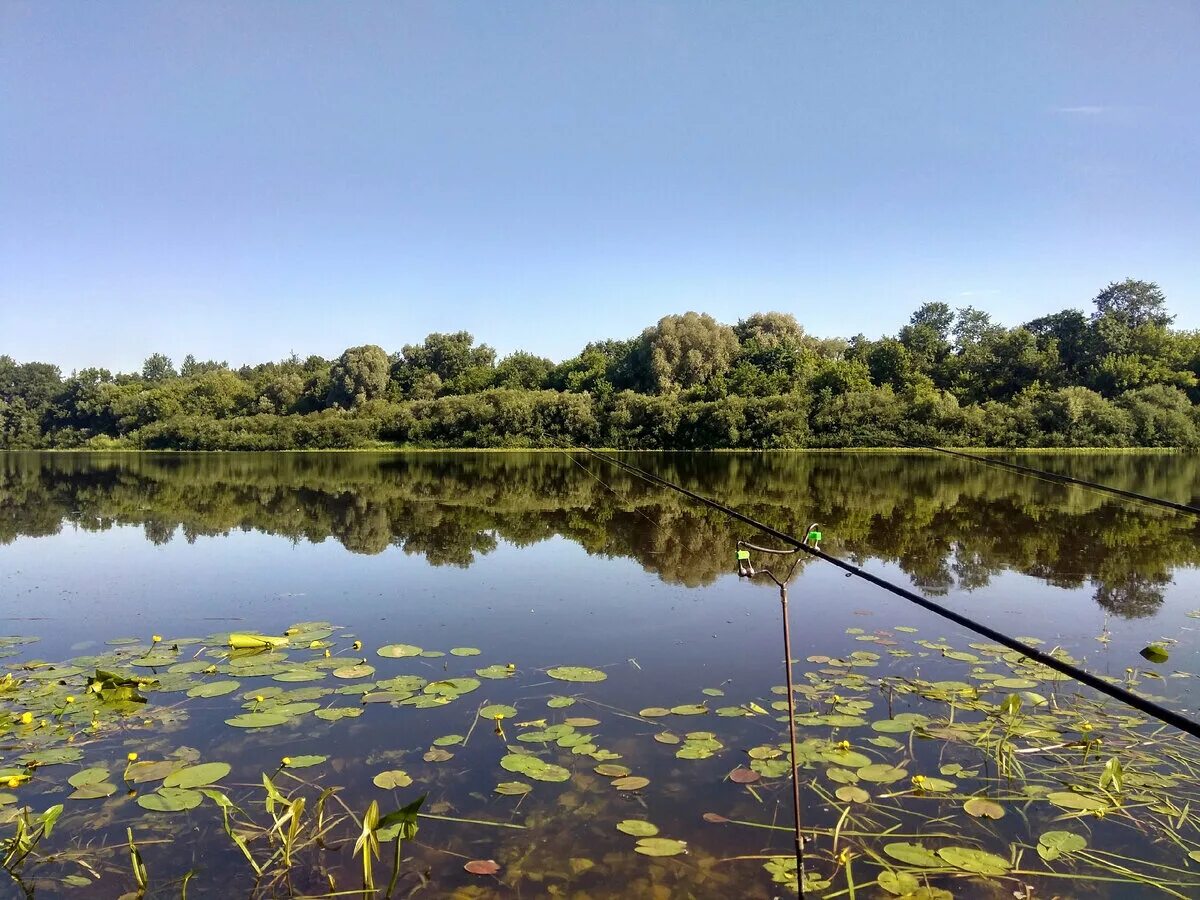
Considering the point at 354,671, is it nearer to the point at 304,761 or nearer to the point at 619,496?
the point at 304,761

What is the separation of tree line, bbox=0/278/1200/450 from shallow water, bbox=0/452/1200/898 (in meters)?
24.7

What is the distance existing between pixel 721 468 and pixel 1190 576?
20952 mm

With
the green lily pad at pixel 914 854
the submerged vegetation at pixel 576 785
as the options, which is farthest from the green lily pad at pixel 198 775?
the green lily pad at pixel 914 854

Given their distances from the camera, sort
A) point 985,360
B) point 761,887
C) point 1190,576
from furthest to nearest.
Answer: point 985,360
point 1190,576
point 761,887

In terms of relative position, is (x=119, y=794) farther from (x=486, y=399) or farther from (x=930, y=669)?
(x=486, y=399)

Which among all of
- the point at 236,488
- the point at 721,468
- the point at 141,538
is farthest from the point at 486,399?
the point at 141,538

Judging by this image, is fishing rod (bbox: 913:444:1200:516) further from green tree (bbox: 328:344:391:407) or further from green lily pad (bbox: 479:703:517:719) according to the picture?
green tree (bbox: 328:344:391:407)

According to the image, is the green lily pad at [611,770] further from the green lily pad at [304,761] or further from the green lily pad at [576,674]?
the green lily pad at [304,761]

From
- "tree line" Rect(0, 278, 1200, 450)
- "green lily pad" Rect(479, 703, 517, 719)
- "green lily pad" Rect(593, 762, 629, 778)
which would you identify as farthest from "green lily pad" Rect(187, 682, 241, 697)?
"tree line" Rect(0, 278, 1200, 450)

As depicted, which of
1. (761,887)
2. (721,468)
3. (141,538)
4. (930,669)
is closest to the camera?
(761,887)

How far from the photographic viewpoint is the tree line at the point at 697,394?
41.8 meters

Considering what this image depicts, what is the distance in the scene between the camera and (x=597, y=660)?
23.4 ft

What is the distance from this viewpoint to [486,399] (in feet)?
166

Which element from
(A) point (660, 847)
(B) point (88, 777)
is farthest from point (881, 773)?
(B) point (88, 777)
